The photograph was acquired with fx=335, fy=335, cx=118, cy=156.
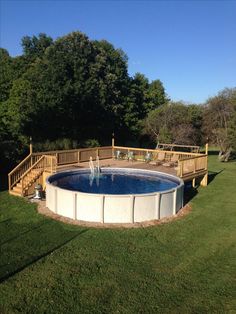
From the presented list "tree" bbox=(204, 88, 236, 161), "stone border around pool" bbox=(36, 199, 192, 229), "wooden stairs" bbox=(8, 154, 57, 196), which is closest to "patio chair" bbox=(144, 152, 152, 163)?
"wooden stairs" bbox=(8, 154, 57, 196)

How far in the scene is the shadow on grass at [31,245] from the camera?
8.77 m

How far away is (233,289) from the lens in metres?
7.80

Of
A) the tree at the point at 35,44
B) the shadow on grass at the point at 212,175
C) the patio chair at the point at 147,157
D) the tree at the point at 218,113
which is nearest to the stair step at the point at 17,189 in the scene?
the patio chair at the point at 147,157

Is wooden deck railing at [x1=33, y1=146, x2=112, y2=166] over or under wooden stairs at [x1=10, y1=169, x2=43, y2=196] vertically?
over

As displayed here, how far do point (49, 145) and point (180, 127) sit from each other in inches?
573

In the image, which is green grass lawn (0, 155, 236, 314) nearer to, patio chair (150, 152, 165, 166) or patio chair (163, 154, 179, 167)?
patio chair (163, 154, 179, 167)

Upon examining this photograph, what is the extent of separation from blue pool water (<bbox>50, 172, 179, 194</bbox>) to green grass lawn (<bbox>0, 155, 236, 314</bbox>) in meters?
2.96

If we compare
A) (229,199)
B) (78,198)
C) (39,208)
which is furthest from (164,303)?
(229,199)

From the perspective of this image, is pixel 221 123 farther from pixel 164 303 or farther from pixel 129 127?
pixel 164 303

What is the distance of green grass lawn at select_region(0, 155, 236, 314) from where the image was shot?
23.5ft

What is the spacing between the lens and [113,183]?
17.1 metres

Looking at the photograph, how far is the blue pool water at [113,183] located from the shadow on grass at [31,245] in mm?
3856

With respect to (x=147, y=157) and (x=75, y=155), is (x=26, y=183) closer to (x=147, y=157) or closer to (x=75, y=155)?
(x=75, y=155)

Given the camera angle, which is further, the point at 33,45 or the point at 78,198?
the point at 33,45
